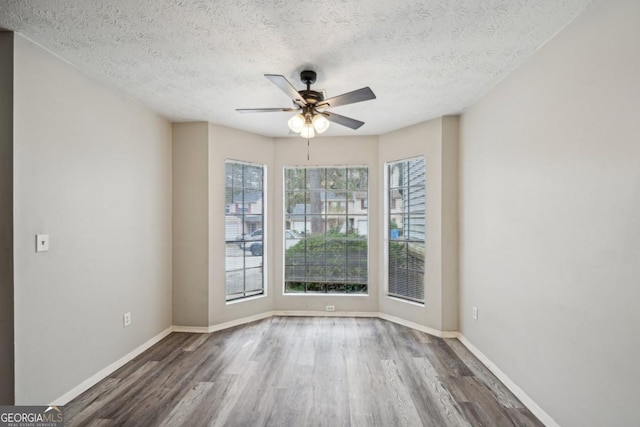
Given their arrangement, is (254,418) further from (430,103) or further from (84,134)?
(430,103)

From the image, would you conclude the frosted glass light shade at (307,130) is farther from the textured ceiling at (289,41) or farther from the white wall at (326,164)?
the white wall at (326,164)

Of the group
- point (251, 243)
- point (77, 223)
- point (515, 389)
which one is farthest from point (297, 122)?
point (515, 389)

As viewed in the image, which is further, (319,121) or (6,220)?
(319,121)

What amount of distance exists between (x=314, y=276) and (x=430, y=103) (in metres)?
2.68

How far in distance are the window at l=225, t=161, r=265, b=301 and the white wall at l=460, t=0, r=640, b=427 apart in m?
2.79

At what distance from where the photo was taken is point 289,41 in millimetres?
1941

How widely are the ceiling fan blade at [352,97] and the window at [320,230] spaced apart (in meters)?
2.07

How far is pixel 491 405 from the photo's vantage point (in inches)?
85.8

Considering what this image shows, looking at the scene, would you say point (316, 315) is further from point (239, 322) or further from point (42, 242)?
point (42, 242)

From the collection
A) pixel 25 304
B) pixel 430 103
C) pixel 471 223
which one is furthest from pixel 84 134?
pixel 471 223

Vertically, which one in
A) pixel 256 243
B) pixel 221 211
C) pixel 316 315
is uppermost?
pixel 221 211

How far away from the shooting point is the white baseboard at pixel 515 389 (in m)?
1.97

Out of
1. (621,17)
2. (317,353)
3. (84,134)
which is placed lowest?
(317,353)

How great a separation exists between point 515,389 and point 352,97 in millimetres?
2548
